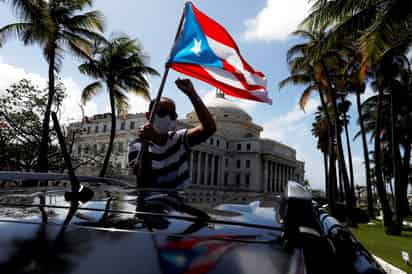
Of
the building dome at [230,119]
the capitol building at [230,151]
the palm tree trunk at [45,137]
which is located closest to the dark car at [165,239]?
the palm tree trunk at [45,137]

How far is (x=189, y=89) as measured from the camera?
3.04 metres

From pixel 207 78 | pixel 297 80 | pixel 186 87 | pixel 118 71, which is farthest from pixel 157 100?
pixel 297 80

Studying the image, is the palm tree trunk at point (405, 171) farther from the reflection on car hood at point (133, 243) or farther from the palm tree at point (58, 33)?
the reflection on car hood at point (133, 243)

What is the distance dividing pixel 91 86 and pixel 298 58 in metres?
14.2

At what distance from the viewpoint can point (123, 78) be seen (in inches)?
830

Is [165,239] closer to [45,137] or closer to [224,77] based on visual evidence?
[224,77]

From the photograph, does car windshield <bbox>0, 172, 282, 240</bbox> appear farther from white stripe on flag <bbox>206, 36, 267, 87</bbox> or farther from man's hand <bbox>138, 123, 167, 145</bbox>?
white stripe on flag <bbox>206, 36, 267, 87</bbox>

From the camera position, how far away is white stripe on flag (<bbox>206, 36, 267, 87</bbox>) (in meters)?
4.03

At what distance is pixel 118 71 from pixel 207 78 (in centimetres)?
→ 1803

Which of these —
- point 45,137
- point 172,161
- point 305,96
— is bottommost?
point 172,161

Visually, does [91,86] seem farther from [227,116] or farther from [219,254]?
[227,116]

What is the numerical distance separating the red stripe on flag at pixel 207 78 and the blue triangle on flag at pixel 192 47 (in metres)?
0.06

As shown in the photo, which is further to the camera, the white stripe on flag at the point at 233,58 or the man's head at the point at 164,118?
the white stripe on flag at the point at 233,58

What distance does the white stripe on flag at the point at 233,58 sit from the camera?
13.2 feet
